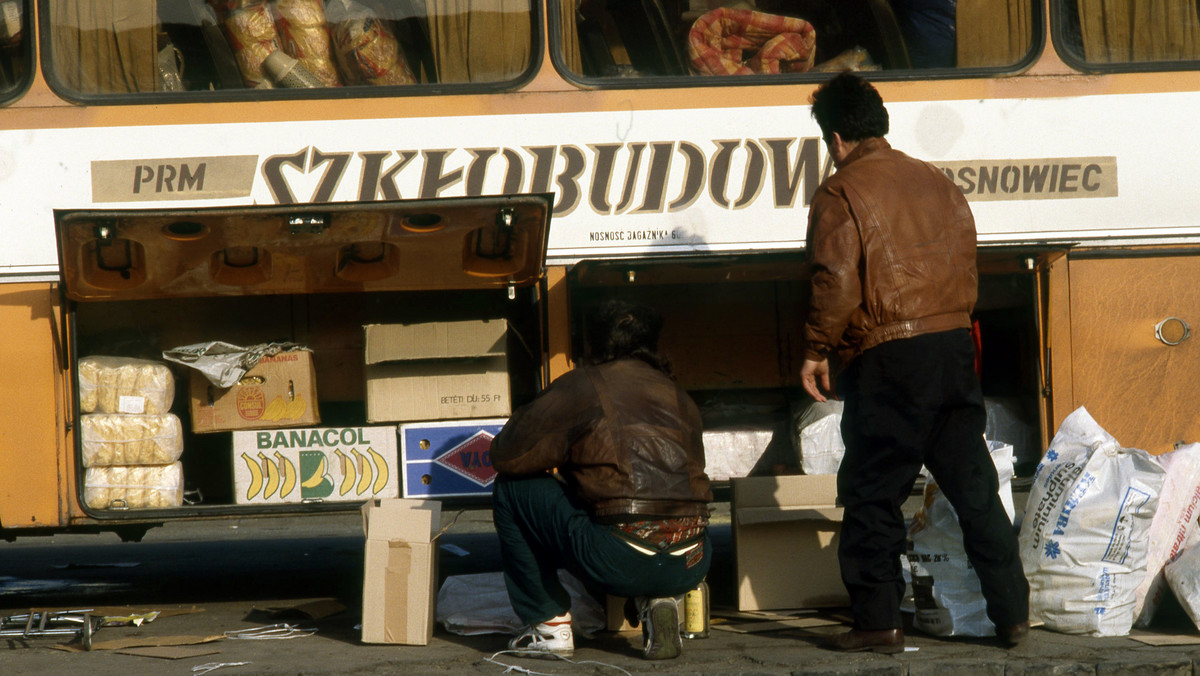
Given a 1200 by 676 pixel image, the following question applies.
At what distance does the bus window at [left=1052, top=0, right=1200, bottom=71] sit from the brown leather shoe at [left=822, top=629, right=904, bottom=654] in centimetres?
256

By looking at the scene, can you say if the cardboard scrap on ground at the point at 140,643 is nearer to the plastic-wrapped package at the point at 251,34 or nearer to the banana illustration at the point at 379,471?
the banana illustration at the point at 379,471

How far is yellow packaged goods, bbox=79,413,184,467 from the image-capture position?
15.0ft

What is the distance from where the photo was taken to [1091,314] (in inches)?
186

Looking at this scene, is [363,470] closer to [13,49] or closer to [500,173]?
[500,173]

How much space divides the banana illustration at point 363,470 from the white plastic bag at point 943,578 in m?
2.18

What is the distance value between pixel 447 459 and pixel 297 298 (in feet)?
3.72

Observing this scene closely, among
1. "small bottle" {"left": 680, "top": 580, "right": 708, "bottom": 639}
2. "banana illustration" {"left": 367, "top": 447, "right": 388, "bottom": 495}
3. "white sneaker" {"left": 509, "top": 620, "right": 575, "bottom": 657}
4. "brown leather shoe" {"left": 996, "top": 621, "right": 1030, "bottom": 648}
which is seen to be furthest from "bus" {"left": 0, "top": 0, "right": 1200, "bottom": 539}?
"brown leather shoe" {"left": 996, "top": 621, "right": 1030, "bottom": 648}

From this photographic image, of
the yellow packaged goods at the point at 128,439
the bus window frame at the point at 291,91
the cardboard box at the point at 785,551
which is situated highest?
the bus window frame at the point at 291,91

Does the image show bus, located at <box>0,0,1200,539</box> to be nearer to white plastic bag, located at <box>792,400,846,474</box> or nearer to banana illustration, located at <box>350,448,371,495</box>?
banana illustration, located at <box>350,448,371,495</box>

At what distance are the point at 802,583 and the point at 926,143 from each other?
1.89 m

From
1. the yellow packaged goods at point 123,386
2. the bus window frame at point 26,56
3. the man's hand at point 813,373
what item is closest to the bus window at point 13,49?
the bus window frame at point 26,56

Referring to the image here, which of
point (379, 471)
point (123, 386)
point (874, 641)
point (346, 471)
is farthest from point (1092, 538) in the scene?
point (123, 386)

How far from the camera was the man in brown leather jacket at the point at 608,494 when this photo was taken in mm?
3883

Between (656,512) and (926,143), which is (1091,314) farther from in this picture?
(656,512)
